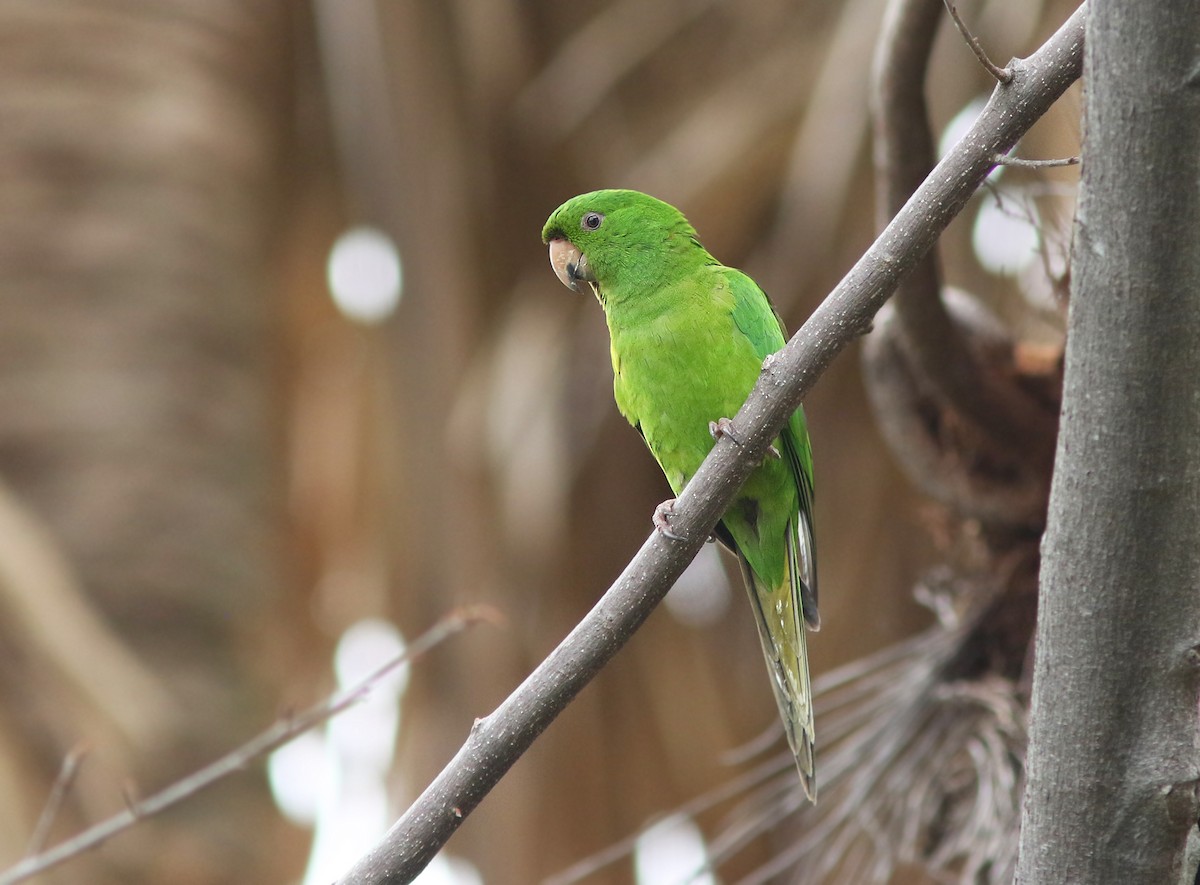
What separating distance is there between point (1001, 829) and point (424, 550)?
6.44 ft

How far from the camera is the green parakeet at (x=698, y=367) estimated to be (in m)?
2.69

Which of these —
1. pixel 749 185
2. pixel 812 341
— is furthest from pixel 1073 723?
pixel 749 185

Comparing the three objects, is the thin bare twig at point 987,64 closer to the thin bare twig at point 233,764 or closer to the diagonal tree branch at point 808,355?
the diagonal tree branch at point 808,355

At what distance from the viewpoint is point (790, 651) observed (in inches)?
106

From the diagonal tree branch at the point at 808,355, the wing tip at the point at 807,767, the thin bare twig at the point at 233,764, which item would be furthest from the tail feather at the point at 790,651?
the diagonal tree branch at the point at 808,355

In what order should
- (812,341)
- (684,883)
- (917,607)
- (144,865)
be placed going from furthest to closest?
(917,607) → (144,865) → (684,883) → (812,341)

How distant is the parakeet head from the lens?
288 centimetres

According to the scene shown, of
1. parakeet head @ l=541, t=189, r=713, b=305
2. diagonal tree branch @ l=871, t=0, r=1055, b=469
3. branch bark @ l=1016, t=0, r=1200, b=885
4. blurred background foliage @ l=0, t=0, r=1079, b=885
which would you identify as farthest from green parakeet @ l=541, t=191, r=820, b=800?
branch bark @ l=1016, t=0, r=1200, b=885

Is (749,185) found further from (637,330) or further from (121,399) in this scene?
(121,399)

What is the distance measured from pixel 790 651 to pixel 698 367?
68cm

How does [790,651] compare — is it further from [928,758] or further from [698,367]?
[698,367]

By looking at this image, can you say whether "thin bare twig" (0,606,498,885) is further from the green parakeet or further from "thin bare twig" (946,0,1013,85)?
"thin bare twig" (946,0,1013,85)

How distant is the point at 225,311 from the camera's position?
12.9 feet

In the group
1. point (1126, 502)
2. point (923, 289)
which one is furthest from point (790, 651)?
point (1126, 502)
